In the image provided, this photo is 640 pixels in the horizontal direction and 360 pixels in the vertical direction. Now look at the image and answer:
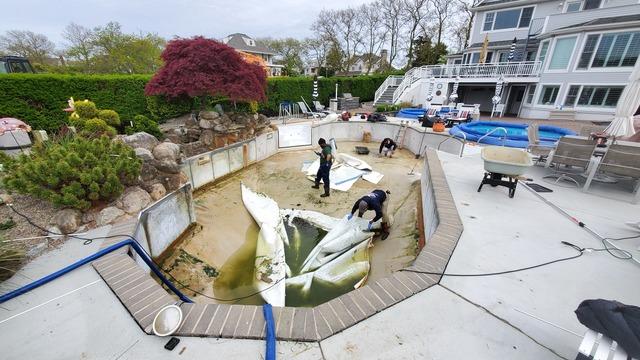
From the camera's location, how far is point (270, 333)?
204cm

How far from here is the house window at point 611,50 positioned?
39.3 ft

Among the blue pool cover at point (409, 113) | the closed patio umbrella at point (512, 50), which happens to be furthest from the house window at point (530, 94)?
the blue pool cover at point (409, 113)

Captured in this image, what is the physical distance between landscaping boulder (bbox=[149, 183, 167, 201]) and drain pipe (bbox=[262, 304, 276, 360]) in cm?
371

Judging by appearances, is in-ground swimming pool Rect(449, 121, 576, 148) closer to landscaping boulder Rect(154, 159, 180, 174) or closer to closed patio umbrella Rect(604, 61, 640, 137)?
closed patio umbrella Rect(604, 61, 640, 137)

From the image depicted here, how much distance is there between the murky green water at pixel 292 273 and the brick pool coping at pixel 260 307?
1.53m

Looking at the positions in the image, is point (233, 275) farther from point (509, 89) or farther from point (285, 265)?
point (509, 89)

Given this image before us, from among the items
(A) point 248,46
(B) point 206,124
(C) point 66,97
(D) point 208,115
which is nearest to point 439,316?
(B) point 206,124

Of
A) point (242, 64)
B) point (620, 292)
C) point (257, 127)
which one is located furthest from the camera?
point (257, 127)

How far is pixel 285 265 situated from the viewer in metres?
4.36

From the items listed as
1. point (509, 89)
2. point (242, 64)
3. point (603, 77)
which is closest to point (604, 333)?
point (242, 64)

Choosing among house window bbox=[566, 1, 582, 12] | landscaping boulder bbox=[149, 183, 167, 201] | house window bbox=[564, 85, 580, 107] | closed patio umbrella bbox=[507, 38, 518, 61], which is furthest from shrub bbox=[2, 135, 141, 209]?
house window bbox=[566, 1, 582, 12]

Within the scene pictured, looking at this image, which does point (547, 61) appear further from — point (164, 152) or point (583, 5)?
point (164, 152)

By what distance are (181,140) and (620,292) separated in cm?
1020

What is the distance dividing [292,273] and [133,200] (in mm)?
2996
